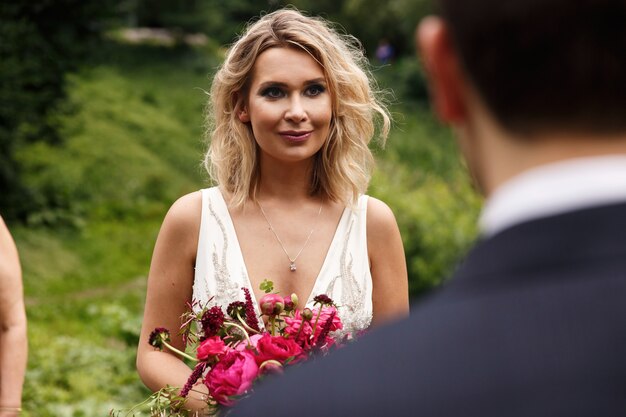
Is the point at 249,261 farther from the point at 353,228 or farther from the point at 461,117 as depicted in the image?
the point at 461,117

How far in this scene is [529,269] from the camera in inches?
38.7

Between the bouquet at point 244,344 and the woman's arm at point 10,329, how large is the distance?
2.93 feet

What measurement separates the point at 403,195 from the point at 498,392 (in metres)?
13.8

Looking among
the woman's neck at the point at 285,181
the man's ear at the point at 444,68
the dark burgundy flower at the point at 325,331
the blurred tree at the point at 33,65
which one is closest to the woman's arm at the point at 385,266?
the woman's neck at the point at 285,181

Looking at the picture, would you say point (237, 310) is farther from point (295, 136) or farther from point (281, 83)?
point (281, 83)

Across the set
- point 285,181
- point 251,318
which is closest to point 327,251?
point 285,181

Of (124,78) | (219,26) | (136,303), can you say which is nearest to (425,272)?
(136,303)

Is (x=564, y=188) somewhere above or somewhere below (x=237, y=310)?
below

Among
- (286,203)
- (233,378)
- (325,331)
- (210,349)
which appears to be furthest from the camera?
(286,203)

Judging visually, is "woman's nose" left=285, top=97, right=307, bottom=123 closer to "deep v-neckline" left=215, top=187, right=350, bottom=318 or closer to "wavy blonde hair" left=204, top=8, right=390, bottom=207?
"wavy blonde hair" left=204, top=8, right=390, bottom=207

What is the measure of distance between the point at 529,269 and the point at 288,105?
2593 millimetres

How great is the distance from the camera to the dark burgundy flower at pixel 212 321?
2.77 metres

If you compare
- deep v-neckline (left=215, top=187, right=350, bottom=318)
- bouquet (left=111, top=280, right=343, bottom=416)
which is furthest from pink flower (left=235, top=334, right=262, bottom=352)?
deep v-neckline (left=215, top=187, right=350, bottom=318)

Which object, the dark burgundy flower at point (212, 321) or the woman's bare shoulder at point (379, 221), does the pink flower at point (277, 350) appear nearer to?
the dark burgundy flower at point (212, 321)
